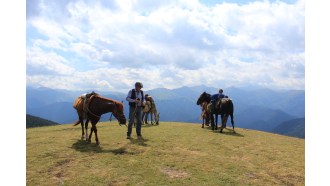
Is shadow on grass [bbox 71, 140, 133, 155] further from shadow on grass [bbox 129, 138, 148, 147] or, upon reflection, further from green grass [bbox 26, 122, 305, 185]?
shadow on grass [bbox 129, 138, 148, 147]

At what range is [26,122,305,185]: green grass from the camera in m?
10.1

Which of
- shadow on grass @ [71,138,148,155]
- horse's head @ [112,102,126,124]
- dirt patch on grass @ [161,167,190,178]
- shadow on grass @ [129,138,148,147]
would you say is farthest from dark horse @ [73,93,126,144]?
dirt patch on grass @ [161,167,190,178]

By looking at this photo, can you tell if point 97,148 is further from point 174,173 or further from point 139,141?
point 174,173

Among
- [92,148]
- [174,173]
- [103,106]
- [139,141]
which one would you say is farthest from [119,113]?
[174,173]

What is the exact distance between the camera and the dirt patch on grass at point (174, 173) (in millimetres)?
10516

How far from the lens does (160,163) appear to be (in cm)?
1204

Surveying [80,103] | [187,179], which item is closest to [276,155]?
[187,179]

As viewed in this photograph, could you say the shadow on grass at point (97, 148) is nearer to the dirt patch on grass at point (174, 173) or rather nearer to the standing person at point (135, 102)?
the standing person at point (135, 102)

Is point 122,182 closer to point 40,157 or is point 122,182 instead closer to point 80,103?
point 40,157

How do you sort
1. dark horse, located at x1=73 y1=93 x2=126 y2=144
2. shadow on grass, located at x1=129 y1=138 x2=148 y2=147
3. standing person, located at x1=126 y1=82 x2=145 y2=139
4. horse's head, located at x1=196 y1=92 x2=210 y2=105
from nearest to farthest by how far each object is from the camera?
shadow on grass, located at x1=129 y1=138 x2=148 y2=147, dark horse, located at x1=73 y1=93 x2=126 y2=144, standing person, located at x1=126 y1=82 x2=145 y2=139, horse's head, located at x1=196 y1=92 x2=210 y2=105

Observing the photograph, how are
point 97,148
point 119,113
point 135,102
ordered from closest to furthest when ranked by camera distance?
1. point 97,148
2. point 119,113
3. point 135,102

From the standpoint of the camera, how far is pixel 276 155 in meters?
14.7

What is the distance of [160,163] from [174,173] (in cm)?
132

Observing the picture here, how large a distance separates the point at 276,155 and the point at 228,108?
335 inches
